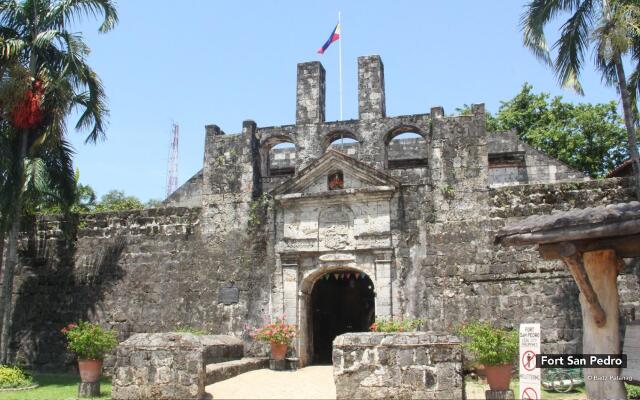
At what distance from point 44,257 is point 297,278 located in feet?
23.5

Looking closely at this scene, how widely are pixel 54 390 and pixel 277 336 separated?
4.53 m

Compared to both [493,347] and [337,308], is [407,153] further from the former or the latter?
[493,347]

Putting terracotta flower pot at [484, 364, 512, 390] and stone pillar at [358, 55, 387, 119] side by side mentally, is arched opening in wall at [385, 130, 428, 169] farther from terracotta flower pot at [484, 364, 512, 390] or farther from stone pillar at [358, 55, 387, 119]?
terracotta flower pot at [484, 364, 512, 390]

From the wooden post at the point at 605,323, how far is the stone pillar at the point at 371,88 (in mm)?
7968

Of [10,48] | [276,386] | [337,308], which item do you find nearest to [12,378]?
[276,386]

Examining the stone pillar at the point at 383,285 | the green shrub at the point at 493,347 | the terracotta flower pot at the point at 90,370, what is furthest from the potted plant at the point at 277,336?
the green shrub at the point at 493,347

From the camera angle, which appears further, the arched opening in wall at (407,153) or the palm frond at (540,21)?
the arched opening in wall at (407,153)

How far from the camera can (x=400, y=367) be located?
25.4 ft

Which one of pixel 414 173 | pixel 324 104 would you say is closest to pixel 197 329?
pixel 324 104

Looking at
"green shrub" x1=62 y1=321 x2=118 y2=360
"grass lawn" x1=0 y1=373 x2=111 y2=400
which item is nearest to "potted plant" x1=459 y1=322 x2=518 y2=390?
"grass lawn" x1=0 y1=373 x2=111 y2=400

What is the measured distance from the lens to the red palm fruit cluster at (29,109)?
46.3 ft

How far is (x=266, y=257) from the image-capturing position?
46.9ft

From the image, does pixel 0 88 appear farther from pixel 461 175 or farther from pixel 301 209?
pixel 461 175

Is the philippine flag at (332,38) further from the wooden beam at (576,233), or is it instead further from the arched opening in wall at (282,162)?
the wooden beam at (576,233)
